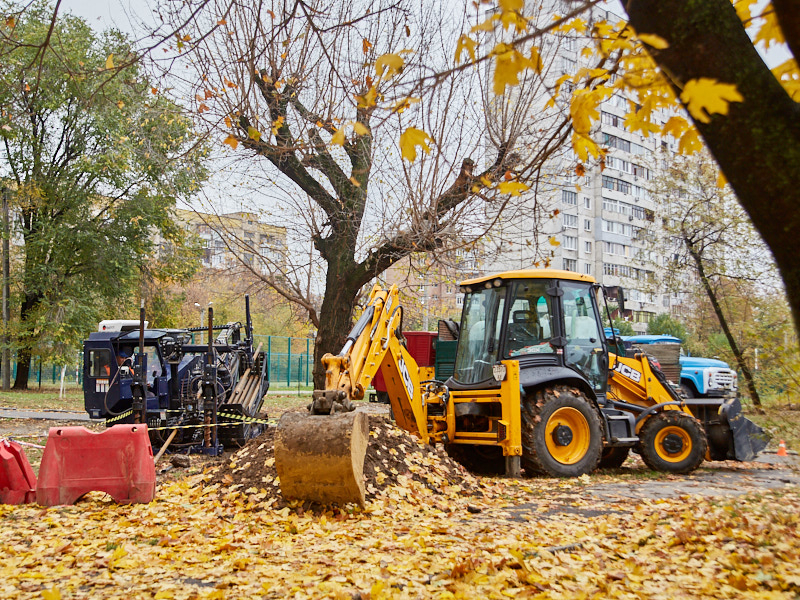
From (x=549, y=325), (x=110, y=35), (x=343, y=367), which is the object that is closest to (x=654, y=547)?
(x=343, y=367)

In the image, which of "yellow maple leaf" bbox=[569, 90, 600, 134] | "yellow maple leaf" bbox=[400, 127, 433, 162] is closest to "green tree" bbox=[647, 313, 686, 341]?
"yellow maple leaf" bbox=[569, 90, 600, 134]

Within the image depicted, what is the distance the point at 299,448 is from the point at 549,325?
480cm

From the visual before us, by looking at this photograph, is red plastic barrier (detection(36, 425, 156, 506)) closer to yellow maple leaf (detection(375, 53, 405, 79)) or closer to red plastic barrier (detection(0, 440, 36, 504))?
red plastic barrier (detection(0, 440, 36, 504))

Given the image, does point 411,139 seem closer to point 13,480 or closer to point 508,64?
point 508,64

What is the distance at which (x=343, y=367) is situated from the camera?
26.2 feet

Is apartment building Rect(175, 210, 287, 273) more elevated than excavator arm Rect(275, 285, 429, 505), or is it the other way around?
apartment building Rect(175, 210, 287, 273)

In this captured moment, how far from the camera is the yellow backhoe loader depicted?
947 cm

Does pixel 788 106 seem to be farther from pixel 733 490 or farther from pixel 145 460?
pixel 733 490

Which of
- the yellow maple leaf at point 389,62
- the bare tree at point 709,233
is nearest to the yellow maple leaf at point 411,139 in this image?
the yellow maple leaf at point 389,62

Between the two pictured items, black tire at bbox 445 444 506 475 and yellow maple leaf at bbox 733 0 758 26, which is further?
black tire at bbox 445 444 506 475

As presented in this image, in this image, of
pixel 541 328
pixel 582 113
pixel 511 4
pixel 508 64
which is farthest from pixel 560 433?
pixel 511 4

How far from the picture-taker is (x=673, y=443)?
10.8m

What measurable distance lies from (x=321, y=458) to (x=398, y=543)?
134 centimetres

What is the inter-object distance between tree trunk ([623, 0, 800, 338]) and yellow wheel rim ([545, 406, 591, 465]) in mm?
6998
